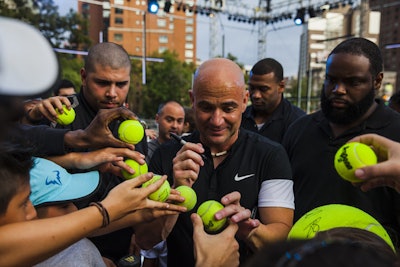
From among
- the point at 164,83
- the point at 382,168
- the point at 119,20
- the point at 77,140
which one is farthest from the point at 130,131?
the point at 119,20

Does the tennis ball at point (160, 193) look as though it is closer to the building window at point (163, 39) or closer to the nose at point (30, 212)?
the nose at point (30, 212)

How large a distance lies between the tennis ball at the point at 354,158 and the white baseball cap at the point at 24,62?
1527 millimetres

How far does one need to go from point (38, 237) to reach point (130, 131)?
40.1 inches

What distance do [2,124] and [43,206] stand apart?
1301mm

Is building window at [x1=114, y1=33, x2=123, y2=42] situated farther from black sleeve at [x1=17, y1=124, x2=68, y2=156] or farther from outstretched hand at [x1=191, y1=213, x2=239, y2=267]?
outstretched hand at [x1=191, y1=213, x2=239, y2=267]

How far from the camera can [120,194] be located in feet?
5.55

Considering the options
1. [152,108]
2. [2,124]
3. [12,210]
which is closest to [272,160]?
→ [12,210]

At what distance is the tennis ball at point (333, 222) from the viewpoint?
145 cm

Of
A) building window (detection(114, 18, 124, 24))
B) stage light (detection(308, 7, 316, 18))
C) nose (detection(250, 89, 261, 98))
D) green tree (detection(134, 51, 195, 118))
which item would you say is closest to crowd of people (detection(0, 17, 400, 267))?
nose (detection(250, 89, 261, 98))

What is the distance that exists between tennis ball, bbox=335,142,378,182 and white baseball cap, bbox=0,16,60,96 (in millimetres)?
1527

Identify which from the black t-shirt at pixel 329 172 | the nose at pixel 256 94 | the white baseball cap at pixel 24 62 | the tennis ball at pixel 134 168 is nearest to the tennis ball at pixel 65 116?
the tennis ball at pixel 134 168

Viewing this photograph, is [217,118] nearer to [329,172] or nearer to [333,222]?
[329,172]

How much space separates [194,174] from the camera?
2.07m

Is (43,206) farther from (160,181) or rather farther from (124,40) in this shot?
(124,40)
